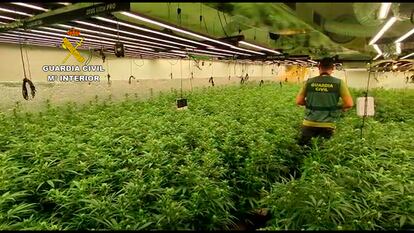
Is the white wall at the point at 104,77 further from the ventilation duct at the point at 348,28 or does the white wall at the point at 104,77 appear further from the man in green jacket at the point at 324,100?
the ventilation duct at the point at 348,28

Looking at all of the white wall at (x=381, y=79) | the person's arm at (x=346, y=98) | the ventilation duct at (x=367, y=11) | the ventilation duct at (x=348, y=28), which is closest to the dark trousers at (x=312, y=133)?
the person's arm at (x=346, y=98)

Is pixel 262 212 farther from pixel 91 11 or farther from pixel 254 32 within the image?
pixel 254 32

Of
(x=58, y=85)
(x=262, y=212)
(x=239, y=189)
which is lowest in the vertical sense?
(x=262, y=212)

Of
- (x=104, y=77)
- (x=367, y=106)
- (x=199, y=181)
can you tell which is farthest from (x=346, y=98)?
(x=104, y=77)

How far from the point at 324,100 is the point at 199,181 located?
→ 2.37 metres

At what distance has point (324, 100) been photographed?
13.9 ft

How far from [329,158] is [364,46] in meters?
5.80

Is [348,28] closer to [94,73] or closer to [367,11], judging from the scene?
[367,11]

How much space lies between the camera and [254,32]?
8.73 m

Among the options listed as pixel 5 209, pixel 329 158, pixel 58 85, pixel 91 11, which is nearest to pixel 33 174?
pixel 5 209

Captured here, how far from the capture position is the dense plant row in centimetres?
229

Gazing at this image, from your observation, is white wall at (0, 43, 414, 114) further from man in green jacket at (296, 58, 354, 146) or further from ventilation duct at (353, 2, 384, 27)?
ventilation duct at (353, 2, 384, 27)

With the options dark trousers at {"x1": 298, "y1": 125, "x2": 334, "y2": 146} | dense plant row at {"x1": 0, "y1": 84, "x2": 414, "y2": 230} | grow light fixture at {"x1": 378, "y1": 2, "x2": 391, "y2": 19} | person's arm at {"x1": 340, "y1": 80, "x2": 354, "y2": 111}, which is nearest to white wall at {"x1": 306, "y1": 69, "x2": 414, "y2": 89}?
dense plant row at {"x1": 0, "y1": 84, "x2": 414, "y2": 230}

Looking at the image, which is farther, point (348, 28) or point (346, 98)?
point (348, 28)
